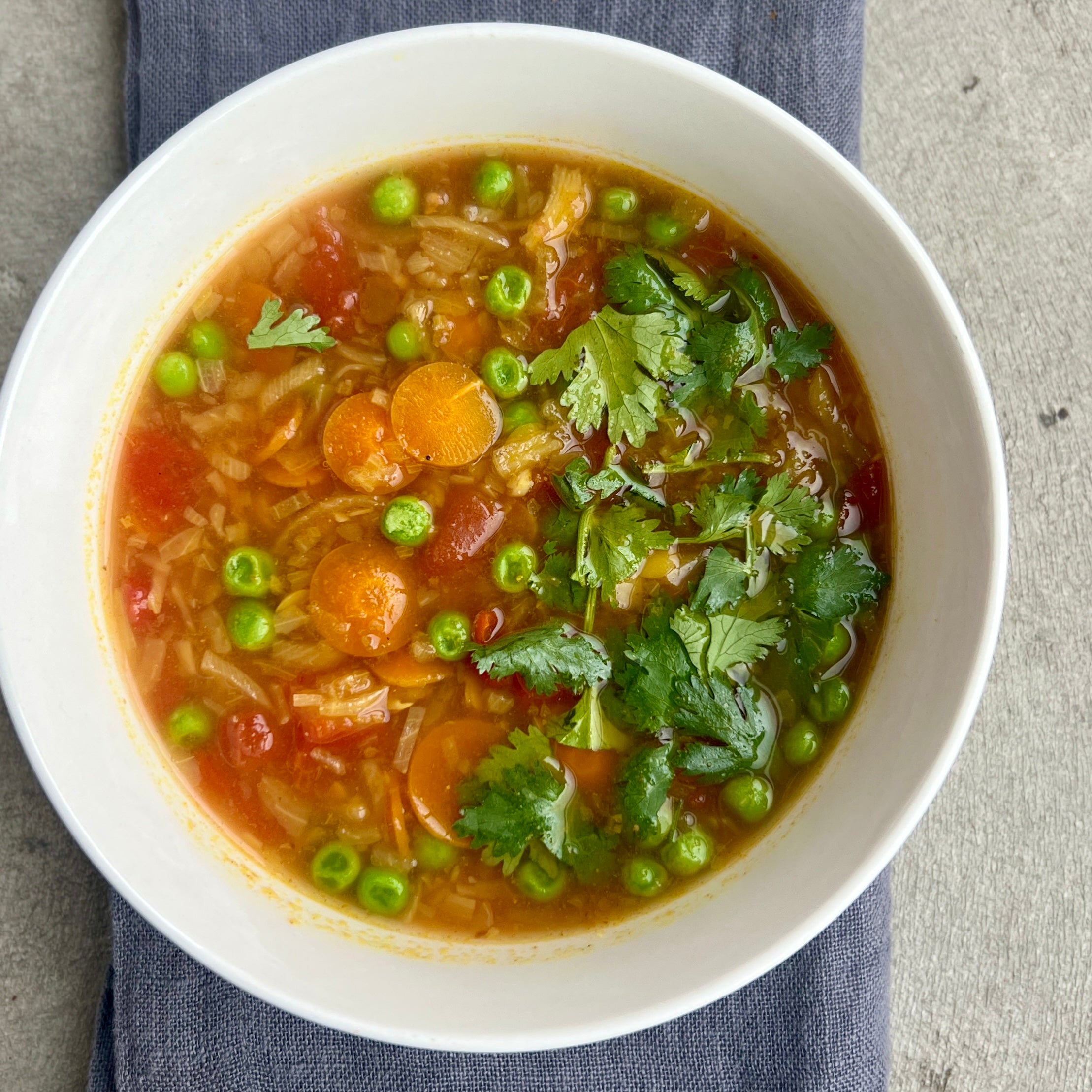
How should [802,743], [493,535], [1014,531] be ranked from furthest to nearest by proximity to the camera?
[1014,531], [493,535], [802,743]

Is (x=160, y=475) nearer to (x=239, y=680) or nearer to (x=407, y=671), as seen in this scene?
(x=239, y=680)

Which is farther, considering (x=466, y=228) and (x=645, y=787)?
(x=466, y=228)

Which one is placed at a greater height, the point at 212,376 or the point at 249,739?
the point at 212,376

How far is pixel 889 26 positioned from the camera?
3.58 meters

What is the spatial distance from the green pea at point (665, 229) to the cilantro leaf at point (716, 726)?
54.6 inches

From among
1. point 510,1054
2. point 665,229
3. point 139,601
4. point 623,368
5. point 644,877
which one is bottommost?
point 510,1054

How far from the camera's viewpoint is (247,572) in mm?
3195

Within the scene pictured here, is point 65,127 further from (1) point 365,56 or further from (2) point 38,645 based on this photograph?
(2) point 38,645

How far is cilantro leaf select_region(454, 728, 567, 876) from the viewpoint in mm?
3076

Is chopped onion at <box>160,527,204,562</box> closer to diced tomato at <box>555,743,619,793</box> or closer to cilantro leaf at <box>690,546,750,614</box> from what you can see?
diced tomato at <box>555,743,619,793</box>

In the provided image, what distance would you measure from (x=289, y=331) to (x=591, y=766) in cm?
170

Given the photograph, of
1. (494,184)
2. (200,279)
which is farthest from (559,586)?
(200,279)

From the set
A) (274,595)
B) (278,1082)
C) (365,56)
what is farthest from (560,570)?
(278,1082)

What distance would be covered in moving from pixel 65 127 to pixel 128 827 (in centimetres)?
238
